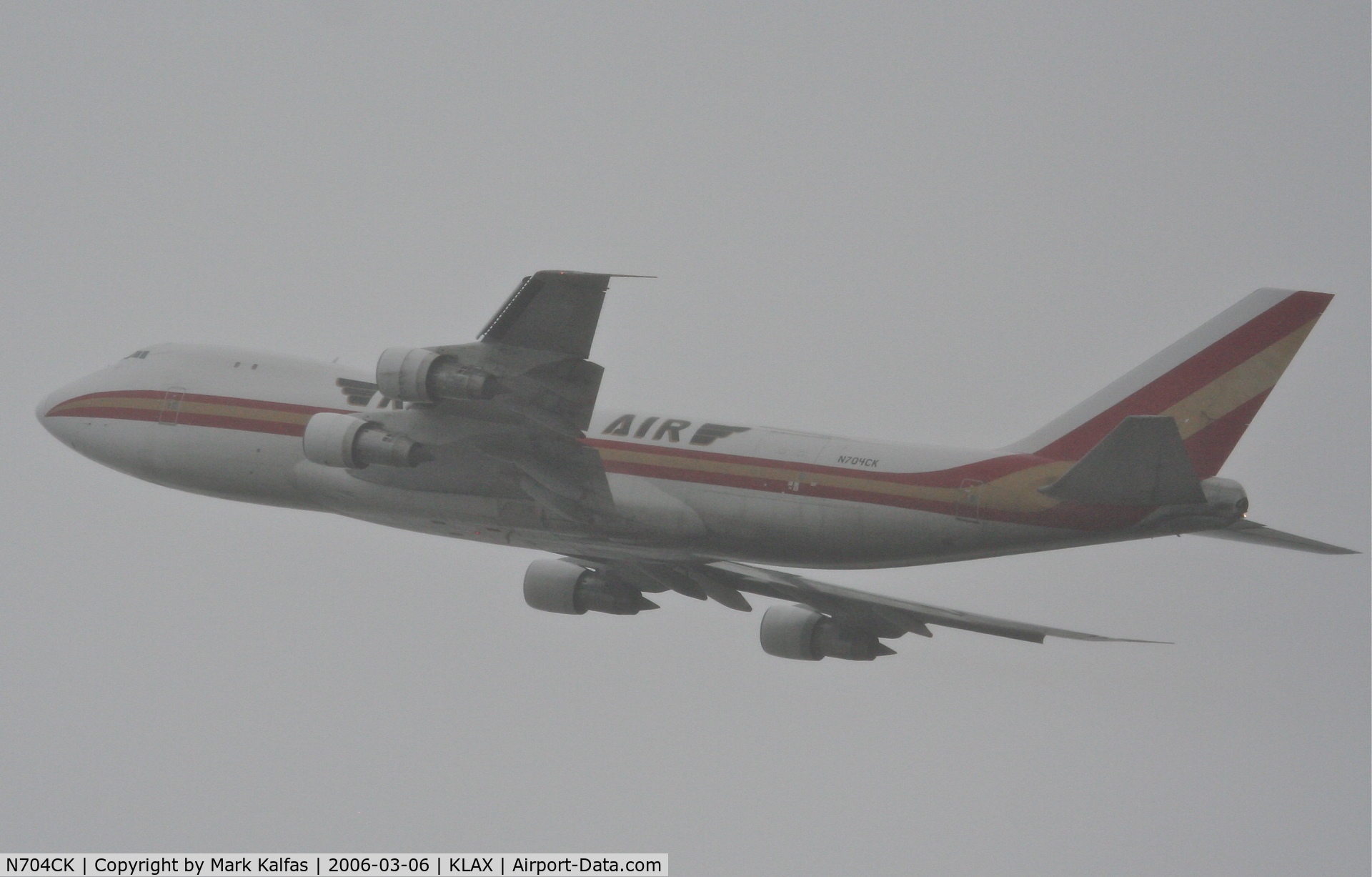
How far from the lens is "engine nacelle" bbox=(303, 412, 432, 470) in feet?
103

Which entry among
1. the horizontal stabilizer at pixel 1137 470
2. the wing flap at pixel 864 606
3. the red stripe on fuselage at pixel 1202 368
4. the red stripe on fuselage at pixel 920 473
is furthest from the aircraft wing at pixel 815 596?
the horizontal stabilizer at pixel 1137 470

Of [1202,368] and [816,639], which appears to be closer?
[1202,368]

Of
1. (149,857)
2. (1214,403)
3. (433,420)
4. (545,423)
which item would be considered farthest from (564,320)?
(149,857)

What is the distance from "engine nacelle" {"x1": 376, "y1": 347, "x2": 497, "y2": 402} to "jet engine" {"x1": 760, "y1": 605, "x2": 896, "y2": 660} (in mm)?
10453

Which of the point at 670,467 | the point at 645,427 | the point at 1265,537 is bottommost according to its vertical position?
the point at 1265,537

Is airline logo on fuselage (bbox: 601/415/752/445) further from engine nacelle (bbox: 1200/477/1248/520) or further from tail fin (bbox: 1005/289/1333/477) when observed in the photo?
engine nacelle (bbox: 1200/477/1248/520)

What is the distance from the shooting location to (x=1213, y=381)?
29.8 metres

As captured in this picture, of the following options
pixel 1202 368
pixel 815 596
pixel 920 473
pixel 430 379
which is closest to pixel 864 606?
pixel 815 596

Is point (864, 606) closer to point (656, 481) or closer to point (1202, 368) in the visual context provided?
point (656, 481)

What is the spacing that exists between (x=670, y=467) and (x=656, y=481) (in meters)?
0.39

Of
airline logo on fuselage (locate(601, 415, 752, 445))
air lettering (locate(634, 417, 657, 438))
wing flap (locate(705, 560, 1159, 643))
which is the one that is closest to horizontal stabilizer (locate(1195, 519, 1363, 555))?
wing flap (locate(705, 560, 1159, 643))

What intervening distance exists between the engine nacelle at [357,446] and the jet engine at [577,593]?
234 inches

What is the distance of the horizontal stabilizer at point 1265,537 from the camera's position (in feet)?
91.7

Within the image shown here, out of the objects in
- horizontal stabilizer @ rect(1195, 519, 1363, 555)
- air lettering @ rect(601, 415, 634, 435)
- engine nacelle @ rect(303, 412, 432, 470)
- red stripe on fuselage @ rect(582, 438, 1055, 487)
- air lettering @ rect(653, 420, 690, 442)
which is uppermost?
air lettering @ rect(601, 415, 634, 435)
